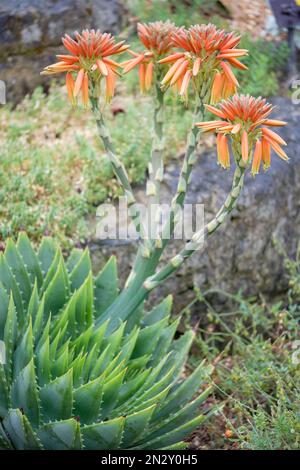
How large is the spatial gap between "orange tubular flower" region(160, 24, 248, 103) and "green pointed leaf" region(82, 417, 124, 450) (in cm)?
140

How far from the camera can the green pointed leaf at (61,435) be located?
3.16 m

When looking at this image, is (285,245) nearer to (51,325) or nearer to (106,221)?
(106,221)

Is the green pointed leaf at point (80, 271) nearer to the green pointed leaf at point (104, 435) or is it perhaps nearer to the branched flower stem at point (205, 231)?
the branched flower stem at point (205, 231)

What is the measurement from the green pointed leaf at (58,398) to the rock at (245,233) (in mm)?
1805

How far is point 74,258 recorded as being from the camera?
13.9 feet

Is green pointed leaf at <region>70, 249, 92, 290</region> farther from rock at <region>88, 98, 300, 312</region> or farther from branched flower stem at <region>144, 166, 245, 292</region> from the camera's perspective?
rock at <region>88, 98, 300, 312</region>

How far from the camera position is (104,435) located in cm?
326

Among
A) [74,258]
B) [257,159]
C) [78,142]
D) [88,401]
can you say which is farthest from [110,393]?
[78,142]

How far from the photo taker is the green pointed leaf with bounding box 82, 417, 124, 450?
10.5 feet

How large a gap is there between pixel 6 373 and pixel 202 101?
1482 mm

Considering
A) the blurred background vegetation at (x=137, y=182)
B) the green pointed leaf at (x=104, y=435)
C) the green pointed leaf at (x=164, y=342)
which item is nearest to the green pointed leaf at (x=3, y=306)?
the green pointed leaf at (x=104, y=435)

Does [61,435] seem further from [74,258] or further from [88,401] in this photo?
[74,258]

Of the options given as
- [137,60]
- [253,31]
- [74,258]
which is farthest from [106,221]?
[253,31]

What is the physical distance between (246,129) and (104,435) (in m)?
1.39
